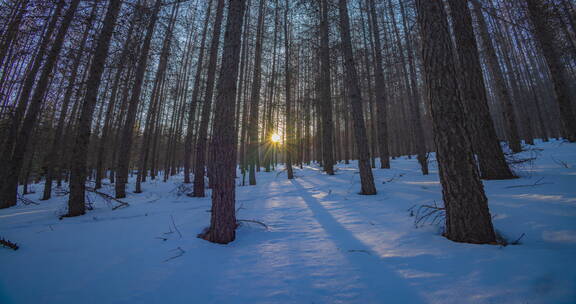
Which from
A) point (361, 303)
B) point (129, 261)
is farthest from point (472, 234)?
point (129, 261)

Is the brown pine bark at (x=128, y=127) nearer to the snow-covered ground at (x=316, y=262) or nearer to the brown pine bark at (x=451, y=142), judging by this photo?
the snow-covered ground at (x=316, y=262)

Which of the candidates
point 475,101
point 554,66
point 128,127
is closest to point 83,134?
point 128,127

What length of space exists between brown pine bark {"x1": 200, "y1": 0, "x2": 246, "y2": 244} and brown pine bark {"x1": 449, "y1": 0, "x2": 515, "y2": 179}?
16.8 ft

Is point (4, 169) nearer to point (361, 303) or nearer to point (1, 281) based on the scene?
point (1, 281)

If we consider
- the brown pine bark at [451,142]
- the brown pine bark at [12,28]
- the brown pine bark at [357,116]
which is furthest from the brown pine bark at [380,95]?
the brown pine bark at [12,28]

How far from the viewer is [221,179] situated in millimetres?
2684

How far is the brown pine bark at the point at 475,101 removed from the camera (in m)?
4.38

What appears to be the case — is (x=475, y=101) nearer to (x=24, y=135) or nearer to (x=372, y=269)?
(x=372, y=269)

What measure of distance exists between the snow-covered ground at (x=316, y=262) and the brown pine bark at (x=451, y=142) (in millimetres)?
235

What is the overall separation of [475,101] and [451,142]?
367 cm

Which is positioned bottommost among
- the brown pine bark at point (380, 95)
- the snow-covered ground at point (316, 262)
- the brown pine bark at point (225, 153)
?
the snow-covered ground at point (316, 262)

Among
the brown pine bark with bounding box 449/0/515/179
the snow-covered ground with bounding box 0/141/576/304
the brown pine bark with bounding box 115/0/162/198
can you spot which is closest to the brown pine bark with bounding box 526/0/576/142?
the brown pine bark with bounding box 449/0/515/179

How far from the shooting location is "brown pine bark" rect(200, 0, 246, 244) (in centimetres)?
267

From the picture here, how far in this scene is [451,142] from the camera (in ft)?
7.06
